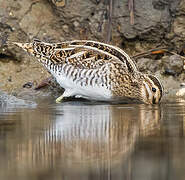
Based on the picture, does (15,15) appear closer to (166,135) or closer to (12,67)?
(12,67)

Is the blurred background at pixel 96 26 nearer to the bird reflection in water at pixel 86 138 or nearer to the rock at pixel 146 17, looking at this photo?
the rock at pixel 146 17

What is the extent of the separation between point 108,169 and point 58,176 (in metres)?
0.32

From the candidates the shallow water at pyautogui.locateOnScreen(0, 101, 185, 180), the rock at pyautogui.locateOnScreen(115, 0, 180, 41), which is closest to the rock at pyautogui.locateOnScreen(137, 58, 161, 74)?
the rock at pyautogui.locateOnScreen(115, 0, 180, 41)

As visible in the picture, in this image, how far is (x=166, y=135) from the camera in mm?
4281

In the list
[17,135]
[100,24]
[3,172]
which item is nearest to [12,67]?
[100,24]

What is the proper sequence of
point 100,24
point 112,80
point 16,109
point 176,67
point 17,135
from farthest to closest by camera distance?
1. point 100,24
2. point 176,67
3. point 112,80
4. point 16,109
5. point 17,135

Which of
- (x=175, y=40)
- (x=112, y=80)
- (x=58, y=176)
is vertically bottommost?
(x=58, y=176)

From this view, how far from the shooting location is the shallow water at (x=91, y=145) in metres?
2.96

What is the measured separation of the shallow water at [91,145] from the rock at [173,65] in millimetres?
2875

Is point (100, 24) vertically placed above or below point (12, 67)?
above

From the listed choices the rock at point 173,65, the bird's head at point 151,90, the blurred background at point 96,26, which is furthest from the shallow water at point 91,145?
the blurred background at point 96,26

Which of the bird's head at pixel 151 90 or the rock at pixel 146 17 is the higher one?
the rock at pixel 146 17

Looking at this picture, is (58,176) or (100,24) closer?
(58,176)

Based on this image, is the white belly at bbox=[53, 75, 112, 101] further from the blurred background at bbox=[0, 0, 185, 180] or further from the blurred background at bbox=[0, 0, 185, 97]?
the blurred background at bbox=[0, 0, 185, 97]
